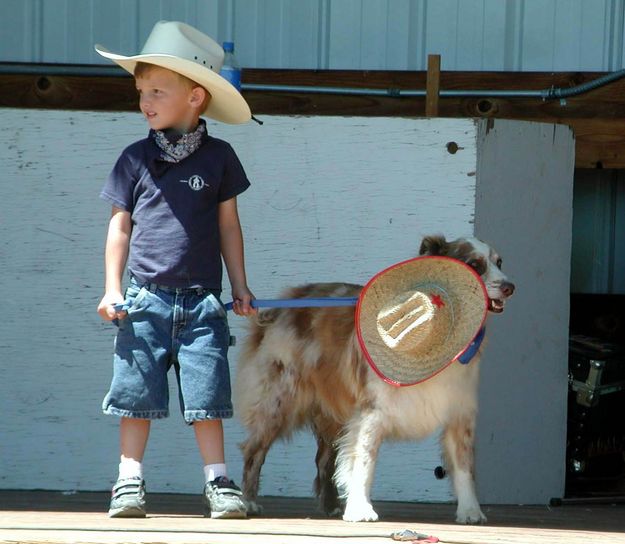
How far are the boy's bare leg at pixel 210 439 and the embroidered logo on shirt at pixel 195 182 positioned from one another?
90 centimetres

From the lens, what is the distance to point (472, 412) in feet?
19.3

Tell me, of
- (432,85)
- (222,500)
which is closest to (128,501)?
(222,500)

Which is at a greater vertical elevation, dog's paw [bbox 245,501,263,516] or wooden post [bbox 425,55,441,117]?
wooden post [bbox 425,55,441,117]

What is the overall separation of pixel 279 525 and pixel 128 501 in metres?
0.58

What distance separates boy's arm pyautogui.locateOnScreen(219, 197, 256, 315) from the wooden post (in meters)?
2.34

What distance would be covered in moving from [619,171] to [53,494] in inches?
155

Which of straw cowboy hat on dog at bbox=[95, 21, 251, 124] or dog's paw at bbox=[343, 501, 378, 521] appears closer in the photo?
straw cowboy hat on dog at bbox=[95, 21, 251, 124]

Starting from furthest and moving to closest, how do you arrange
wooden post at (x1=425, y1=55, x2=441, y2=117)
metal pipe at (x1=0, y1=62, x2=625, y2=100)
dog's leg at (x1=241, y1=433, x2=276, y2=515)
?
1. metal pipe at (x1=0, y1=62, x2=625, y2=100)
2. wooden post at (x1=425, y1=55, x2=441, y2=117)
3. dog's leg at (x1=241, y1=433, x2=276, y2=515)

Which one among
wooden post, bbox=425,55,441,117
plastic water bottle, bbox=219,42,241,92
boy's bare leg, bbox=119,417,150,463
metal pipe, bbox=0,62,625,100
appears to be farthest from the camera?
metal pipe, bbox=0,62,625,100

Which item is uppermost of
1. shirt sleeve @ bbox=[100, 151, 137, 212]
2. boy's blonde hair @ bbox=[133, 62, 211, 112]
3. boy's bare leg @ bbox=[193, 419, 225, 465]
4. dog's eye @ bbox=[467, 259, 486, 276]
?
boy's blonde hair @ bbox=[133, 62, 211, 112]

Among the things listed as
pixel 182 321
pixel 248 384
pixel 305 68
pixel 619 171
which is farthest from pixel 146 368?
pixel 619 171

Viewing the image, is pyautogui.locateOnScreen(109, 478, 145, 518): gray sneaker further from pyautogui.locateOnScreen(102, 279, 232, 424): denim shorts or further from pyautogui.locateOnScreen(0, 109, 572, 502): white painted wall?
pyautogui.locateOnScreen(0, 109, 572, 502): white painted wall

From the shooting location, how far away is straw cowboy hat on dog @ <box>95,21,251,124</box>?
5.29 m

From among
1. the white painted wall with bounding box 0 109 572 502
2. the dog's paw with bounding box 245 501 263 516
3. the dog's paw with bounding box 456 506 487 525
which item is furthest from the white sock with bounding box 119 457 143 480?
the white painted wall with bounding box 0 109 572 502
